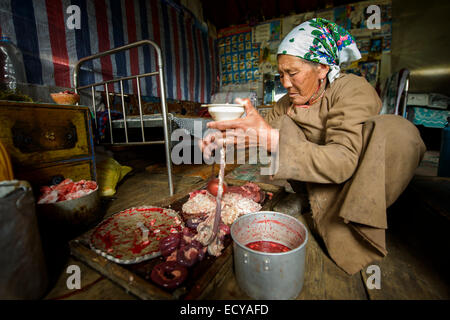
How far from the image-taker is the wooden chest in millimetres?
1380

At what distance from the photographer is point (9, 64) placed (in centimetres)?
213

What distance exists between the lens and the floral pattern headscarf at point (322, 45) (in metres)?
1.36

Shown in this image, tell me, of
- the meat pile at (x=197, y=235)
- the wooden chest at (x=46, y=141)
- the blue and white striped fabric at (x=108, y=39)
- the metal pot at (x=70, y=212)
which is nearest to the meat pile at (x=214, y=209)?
the meat pile at (x=197, y=235)

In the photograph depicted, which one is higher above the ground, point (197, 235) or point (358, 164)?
point (358, 164)

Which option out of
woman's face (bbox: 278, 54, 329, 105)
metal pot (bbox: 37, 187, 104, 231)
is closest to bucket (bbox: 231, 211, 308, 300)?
woman's face (bbox: 278, 54, 329, 105)

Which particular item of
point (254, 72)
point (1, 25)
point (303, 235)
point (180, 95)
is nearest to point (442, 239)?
point (303, 235)

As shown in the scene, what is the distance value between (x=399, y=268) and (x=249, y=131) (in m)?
1.18

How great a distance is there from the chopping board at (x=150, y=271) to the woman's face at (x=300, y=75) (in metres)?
1.17

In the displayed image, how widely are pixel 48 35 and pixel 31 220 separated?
288 cm

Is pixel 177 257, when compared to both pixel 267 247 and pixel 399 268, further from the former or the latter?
pixel 399 268

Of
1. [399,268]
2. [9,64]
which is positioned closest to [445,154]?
[399,268]

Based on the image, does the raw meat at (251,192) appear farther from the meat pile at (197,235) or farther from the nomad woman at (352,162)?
the nomad woman at (352,162)

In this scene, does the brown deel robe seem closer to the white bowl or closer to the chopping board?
the white bowl

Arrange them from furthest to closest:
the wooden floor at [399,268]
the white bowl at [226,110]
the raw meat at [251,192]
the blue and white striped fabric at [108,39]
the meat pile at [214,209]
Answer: the blue and white striped fabric at [108,39], the raw meat at [251,192], the meat pile at [214,209], the white bowl at [226,110], the wooden floor at [399,268]
